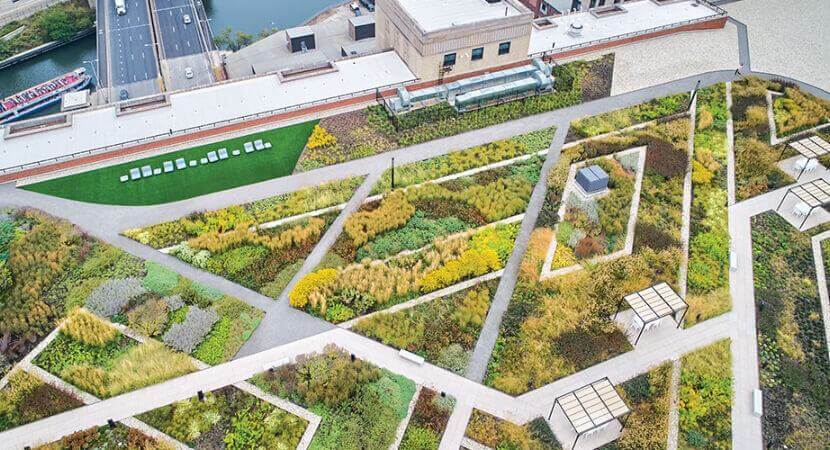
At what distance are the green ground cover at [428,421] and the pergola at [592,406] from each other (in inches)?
218

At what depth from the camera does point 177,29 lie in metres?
67.5

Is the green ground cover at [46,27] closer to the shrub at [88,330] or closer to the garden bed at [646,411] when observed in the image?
the shrub at [88,330]

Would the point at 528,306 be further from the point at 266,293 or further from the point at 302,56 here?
the point at 302,56

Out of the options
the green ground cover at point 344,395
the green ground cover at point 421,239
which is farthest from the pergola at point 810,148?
the green ground cover at point 344,395

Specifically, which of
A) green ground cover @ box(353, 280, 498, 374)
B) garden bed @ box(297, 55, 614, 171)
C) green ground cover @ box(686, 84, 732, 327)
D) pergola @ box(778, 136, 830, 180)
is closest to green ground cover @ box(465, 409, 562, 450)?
green ground cover @ box(353, 280, 498, 374)

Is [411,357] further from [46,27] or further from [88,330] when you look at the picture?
[46,27]

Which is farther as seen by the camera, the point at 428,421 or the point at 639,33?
the point at 639,33

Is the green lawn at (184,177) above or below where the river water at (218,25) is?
above

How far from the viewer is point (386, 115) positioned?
4950cm

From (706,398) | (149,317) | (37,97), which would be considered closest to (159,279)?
(149,317)

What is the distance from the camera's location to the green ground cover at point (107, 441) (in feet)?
92.5

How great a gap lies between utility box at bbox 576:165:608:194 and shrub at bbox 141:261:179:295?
95.7 ft

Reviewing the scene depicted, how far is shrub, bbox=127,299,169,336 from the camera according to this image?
33.2 meters

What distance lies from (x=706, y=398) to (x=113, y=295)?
114ft
